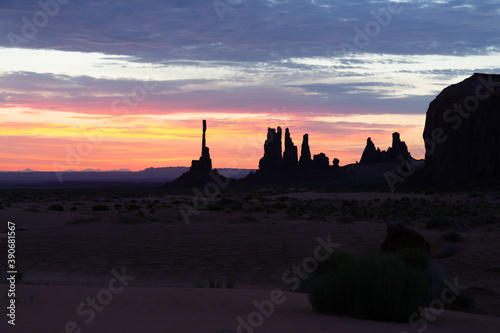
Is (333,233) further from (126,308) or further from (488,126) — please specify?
(488,126)

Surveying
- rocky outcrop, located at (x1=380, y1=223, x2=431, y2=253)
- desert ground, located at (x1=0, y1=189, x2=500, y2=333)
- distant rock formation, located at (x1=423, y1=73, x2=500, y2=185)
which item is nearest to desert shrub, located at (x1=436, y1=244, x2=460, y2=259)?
desert ground, located at (x1=0, y1=189, x2=500, y2=333)

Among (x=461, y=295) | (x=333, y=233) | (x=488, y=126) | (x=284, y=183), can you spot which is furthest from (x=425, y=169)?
(x=461, y=295)

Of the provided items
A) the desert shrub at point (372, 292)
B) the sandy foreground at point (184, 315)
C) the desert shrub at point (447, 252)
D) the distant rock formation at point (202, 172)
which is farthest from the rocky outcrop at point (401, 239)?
the distant rock formation at point (202, 172)

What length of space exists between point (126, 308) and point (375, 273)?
3.63 m

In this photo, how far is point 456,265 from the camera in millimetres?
15023

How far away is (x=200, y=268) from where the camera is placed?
14812 millimetres

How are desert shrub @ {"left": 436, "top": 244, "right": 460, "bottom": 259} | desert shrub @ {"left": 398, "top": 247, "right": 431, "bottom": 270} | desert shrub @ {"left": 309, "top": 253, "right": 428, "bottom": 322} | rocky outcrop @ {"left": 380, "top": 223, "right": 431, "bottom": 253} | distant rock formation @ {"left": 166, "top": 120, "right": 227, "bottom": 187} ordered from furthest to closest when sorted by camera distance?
distant rock formation @ {"left": 166, "top": 120, "right": 227, "bottom": 187}, desert shrub @ {"left": 436, "top": 244, "right": 460, "bottom": 259}, rocky outcrop @ {"left": 380, "top": 223, "right": 431, "bottom": 253}, desert shrub @ {"left": 398, "top": 247, "right": 431, "bottom": 270}, desert shrub @ {"left": 309, "top": 253, "right": 428, "bottom": 322}

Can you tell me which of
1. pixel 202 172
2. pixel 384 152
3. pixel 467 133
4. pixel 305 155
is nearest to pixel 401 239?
pixel 467 133

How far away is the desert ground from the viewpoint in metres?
7.11

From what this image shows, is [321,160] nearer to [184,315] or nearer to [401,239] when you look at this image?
[401,239]

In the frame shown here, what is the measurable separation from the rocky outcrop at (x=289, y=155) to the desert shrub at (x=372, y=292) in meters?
115

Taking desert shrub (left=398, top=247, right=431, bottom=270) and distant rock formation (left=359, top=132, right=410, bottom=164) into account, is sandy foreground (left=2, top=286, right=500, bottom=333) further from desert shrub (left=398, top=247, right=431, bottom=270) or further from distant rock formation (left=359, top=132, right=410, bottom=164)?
distant rock formation (left=359, top=132, right=410, bottom=164)

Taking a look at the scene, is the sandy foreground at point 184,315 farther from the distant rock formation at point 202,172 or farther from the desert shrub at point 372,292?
the distant rock formation at point 202,172

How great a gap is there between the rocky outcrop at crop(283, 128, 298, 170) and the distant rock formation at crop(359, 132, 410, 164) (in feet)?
63.1
